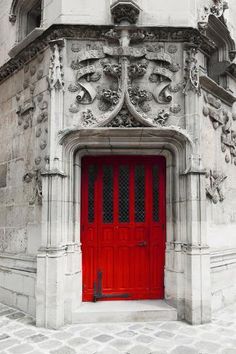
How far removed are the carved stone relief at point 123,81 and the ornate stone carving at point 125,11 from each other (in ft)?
0.68

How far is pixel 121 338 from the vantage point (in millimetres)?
4035

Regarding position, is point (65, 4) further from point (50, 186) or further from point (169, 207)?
point (169, 207)

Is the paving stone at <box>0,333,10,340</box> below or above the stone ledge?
below

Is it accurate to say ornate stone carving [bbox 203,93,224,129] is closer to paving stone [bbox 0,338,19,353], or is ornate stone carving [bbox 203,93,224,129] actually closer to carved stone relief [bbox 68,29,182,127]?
carved stone relief [bbox 68,29,182,127]

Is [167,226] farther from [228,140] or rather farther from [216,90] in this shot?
[216,90]

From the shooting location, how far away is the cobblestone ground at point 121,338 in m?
3.71

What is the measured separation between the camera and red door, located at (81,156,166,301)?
16.8 ft

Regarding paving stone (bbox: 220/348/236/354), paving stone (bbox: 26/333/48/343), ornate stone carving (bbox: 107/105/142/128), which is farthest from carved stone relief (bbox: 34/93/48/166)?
paving stone (bbox: 220/348/236/354)

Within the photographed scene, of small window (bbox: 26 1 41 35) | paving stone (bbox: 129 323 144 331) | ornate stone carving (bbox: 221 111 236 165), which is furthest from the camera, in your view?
small window (bbox: 26 1 41 35)

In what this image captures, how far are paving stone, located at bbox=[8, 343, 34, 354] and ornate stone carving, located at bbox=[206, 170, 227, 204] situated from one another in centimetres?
338

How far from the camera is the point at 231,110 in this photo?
6.14m

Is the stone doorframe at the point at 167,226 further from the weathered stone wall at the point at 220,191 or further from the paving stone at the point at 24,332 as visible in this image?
the weathered stone wall at the point at 220,191

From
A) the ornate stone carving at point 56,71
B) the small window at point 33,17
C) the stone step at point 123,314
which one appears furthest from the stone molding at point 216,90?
the stone step at point 123,314

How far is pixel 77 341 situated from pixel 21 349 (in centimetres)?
68
